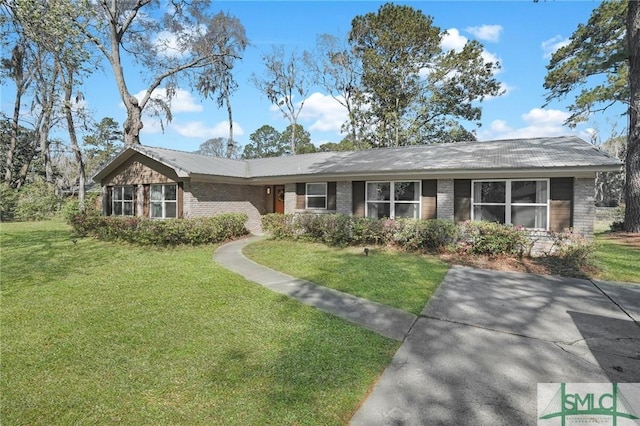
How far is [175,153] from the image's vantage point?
15.6m

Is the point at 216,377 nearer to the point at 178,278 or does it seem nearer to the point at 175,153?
the point at 178,278

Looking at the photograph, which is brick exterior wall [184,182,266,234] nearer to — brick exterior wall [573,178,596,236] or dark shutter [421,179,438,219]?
dark shutter [421,179,438,219]

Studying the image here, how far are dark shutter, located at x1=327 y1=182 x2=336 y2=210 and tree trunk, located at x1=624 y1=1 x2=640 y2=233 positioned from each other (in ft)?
41.3

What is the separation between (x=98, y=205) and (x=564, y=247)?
83.7 feet

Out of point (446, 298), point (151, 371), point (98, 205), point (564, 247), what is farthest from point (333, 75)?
point (151, 371)

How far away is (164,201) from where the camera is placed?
14.6m

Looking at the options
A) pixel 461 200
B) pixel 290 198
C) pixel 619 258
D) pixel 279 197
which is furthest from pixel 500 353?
pixel 279 197

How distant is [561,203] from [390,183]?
548 cm

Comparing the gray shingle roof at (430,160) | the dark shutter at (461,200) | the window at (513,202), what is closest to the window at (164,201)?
the gray shingle roof at (430,160)

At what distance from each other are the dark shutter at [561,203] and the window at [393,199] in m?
4.10

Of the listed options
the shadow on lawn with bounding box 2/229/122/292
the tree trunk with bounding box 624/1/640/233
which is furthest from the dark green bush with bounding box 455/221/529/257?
the shadow on lawn with bounding box 2/229/122/292

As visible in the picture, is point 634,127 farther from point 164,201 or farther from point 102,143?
point 102,143

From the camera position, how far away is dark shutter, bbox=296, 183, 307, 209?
573 inches

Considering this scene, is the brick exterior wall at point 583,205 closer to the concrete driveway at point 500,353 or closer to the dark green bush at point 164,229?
the concrete driveway at point 500,353
